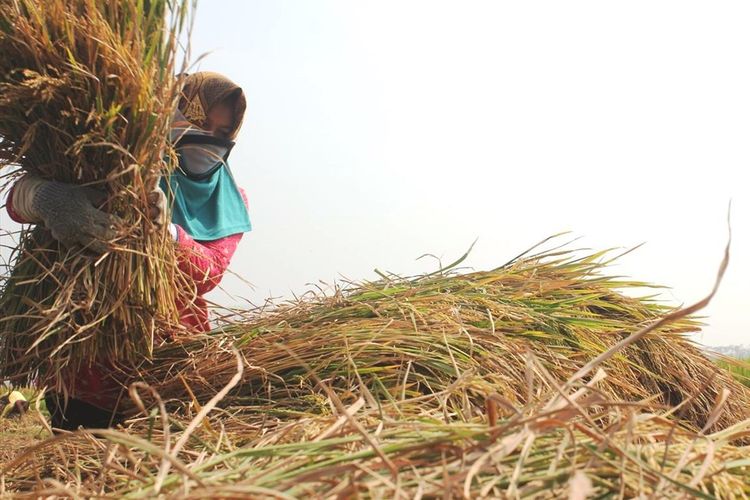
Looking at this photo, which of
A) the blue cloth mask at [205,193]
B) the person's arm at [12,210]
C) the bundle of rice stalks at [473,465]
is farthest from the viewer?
the blue cloth mask at [205,193]

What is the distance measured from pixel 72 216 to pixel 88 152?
16cm

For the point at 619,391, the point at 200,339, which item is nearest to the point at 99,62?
the point at 200,339

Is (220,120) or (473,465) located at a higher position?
(220,120)

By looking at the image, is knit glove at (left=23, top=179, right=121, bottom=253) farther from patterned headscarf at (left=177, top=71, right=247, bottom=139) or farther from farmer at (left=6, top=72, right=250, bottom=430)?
patterned headscarf at (left=177, top=71, right=247, bottom=139)

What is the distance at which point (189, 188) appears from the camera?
2.33 m

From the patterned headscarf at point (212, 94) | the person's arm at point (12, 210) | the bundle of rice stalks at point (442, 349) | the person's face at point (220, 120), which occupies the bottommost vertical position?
the bundle of rice stalks at point (442, 349)

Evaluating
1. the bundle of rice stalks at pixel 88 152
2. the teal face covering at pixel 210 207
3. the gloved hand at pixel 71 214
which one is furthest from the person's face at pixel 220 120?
the gloved hand at pixel 71 214

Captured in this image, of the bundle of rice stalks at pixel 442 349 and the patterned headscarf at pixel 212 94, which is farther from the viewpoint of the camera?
the patterned headscarf at pixel 212 94

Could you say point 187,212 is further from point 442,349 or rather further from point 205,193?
point 442,349

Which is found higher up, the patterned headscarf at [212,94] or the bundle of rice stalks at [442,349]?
the patterned headscarf at [212,94]

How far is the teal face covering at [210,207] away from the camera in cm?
228

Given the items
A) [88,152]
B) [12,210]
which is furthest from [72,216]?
[12,210]

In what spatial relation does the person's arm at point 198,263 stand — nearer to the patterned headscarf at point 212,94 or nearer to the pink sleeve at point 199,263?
the pink sleeve at point 199,263

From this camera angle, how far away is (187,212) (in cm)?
235
